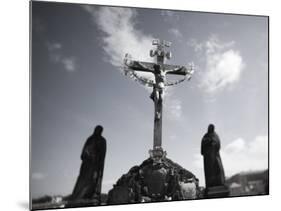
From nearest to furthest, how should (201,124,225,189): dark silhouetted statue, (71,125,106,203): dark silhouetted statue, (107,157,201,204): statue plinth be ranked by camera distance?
1. (71,125,106,203): dark silhouetted statue
2. (107,157,201,204): statue plinth
3. (201,124,225,189): dark silhouetted statue

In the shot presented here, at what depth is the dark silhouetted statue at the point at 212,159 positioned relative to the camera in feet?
16.8

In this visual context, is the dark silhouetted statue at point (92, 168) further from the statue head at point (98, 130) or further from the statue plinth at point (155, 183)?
the statue plinth at point (155, 183)

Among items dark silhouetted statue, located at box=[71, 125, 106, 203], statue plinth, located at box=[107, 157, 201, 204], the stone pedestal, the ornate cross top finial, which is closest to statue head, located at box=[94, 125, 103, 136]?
dark silhouetted statue, located at box=[71, 125, 106, 203]

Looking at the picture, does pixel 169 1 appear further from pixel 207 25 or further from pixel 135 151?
pixel 135 151

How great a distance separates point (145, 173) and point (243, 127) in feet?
3.86

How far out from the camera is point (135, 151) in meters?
4.88

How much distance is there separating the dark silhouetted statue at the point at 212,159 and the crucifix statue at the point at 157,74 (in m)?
0.47

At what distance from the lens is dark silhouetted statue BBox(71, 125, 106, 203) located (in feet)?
15.4

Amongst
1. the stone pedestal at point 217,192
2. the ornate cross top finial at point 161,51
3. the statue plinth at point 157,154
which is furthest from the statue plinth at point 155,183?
the ornate cross top finial at point 161,51

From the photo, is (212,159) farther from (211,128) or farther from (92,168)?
(92,168)

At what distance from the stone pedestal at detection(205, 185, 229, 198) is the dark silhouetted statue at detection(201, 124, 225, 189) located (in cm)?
3

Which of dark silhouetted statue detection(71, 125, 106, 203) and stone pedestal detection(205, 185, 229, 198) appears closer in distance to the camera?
dark silhouetted statue detection(71, 125, 106, 203)

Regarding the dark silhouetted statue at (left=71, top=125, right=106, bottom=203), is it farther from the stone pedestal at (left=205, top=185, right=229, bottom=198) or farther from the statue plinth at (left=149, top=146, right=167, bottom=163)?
the stone pedestal at (left=205, top=185, right=229, bottom=198)

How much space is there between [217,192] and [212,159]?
1.13ft
